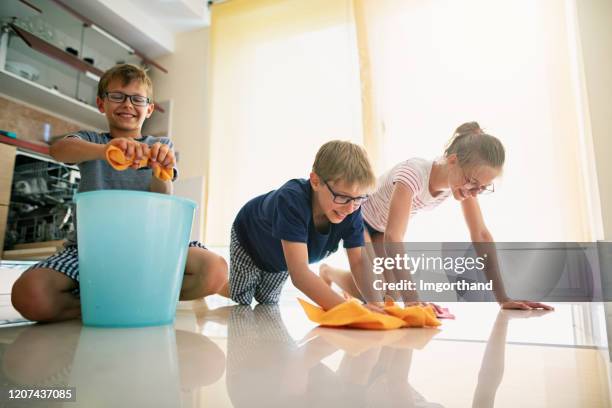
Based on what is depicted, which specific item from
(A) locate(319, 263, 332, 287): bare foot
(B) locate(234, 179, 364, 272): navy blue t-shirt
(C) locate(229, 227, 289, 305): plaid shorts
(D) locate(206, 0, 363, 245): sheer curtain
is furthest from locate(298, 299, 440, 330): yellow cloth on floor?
(D) locate(206, 0, 363, 245): sheer curtain

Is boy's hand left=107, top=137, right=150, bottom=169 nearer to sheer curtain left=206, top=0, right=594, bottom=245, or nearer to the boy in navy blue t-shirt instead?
the boy in navy blue t-shirt

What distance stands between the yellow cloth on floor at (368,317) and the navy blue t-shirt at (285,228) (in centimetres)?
22

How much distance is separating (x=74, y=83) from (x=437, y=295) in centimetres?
258

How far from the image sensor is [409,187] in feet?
4.00

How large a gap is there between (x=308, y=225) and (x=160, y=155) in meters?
0.44

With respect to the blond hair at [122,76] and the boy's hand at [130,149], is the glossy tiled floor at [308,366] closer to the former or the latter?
the boy's hand at [130,149]

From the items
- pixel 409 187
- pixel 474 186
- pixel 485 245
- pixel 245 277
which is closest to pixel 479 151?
pixel 474 186

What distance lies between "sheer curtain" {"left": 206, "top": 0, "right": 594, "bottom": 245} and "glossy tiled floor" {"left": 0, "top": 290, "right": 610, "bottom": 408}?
144cm

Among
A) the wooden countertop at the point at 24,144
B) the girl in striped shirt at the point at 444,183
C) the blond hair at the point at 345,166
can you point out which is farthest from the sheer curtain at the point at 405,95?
the blond hair at the point at 345,166

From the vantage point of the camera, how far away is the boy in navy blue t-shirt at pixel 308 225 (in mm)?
929

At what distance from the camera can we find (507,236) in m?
1.98

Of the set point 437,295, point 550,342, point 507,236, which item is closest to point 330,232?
point 437,295

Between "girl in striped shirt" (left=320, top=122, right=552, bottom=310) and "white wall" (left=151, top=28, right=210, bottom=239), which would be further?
"white wall" (left=151, top=28, right=210, bottom=239)

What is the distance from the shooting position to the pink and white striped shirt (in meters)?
1.24
